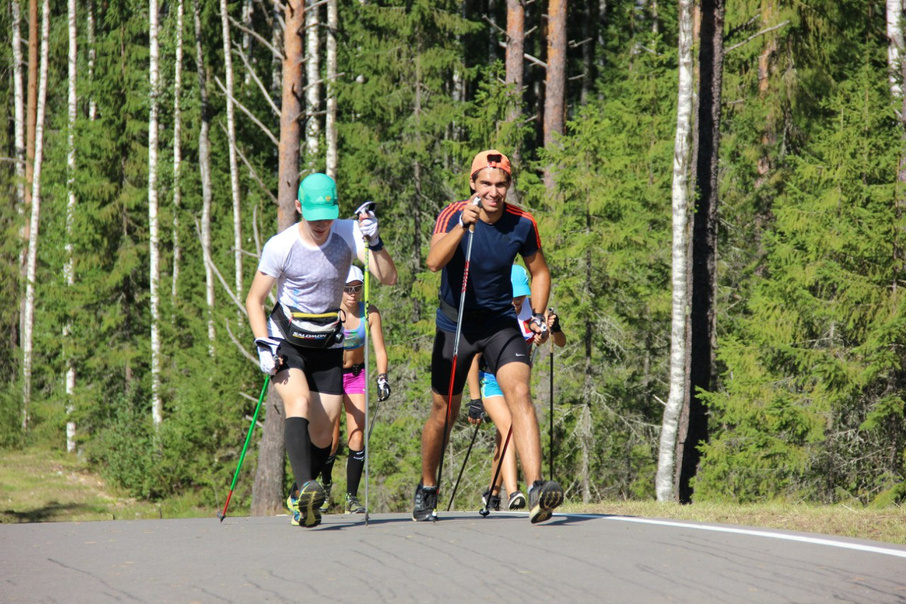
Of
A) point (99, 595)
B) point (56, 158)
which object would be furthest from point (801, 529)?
point (56, 158)

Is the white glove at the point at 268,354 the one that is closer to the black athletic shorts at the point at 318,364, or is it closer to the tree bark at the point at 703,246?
the black athletic shorts at the point at 318,364

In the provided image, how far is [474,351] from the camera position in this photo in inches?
320

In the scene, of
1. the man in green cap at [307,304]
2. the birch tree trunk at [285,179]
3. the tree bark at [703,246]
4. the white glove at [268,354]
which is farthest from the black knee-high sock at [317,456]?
the tree bark at [703,246]

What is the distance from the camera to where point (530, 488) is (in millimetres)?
7500

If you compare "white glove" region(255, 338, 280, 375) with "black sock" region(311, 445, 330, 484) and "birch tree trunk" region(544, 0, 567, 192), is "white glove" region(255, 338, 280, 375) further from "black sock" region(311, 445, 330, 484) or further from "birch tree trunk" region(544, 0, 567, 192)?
"birch tree trunk" region(544, 0, 567, 192)

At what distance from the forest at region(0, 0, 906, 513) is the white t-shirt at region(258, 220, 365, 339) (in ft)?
5.97

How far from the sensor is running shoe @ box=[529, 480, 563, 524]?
7.41 m

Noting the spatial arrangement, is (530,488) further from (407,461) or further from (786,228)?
(407,461)

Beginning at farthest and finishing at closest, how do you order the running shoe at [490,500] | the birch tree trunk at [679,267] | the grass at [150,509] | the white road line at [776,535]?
the birch tree trunk at [679,267] → the running shoe at [490,500] → the grass at [150,509] → the white road line at [776,535]

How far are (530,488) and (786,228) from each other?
1457 centimetres

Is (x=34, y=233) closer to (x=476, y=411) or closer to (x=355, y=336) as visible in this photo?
(x=355, y=336)

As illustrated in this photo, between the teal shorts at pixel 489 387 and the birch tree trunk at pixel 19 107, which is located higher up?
the birch tree trunk at pixel 19 107

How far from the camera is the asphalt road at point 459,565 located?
5359mm

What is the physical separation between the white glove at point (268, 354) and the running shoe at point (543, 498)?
6.45 ft
